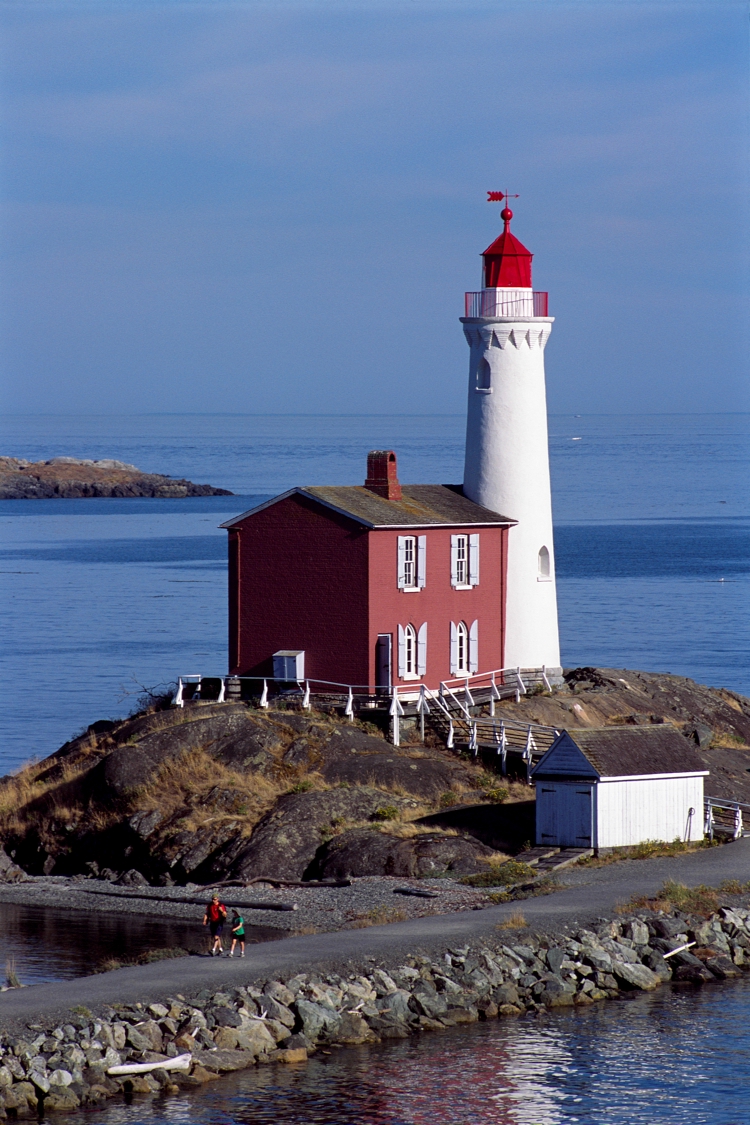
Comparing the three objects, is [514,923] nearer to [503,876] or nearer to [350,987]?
[350,987]

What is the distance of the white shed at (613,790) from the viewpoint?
31281 mm

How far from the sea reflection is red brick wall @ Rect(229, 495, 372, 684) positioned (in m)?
14.0

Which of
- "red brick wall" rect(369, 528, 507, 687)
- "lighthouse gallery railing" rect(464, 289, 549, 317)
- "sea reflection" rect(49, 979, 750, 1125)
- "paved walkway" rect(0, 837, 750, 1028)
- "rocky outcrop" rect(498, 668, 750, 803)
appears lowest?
"sea reflection" rect(49, 979, 750, 1125)

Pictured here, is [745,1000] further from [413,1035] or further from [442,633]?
[442,633]

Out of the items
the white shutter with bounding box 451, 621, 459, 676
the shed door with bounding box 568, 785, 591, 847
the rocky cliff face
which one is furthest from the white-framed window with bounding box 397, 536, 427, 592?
the shed door with bounding box 568, 785, 591, 847

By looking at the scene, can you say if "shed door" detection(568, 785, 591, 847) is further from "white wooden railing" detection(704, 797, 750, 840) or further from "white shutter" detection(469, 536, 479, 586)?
"white shutter" detection(469, 536, 479, 586)

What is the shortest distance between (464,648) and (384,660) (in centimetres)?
269

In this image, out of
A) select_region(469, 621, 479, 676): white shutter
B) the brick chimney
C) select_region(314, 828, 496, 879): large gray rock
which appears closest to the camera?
select_region(314, 828, 496, 879): large gray rock

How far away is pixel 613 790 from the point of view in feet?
102

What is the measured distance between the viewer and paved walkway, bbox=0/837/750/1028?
22828 millimetres

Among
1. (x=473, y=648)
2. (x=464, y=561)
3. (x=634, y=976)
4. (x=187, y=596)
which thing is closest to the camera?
(x=634, y=976)

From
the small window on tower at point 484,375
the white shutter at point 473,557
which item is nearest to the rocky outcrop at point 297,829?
the white shutter at point 473,557

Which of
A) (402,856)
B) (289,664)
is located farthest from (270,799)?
(289,664)

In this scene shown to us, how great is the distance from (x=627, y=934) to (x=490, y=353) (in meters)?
16.8
